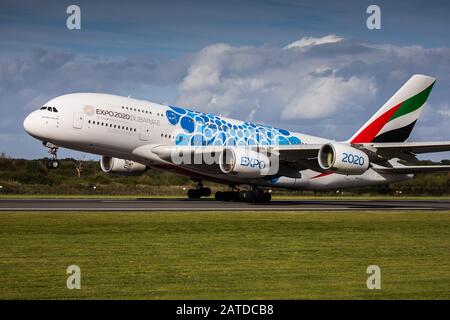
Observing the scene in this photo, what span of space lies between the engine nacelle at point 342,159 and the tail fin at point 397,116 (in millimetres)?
6128

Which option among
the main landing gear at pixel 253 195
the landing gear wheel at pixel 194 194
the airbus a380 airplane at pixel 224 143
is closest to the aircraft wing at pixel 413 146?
the airbus a380 airplane at pixel 224 143

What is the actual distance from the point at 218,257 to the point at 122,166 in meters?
29.5

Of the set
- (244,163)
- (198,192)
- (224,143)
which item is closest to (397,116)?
(224,143)

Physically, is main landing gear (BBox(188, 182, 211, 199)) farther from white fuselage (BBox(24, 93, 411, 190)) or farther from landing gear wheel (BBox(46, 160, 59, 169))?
landing gear wheel (BBox(46, 160, 59, 169))

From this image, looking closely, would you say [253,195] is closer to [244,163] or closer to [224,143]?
[224,143]

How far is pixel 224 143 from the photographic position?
4034cm

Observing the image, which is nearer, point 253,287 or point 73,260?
point 253,287

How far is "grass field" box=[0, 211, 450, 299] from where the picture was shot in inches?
465

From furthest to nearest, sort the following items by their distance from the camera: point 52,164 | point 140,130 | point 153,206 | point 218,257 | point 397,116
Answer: point 397,116
point 140,130
point 52,164
point 153,206
point 218,257

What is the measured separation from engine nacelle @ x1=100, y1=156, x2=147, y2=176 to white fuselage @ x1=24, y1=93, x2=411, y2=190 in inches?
179

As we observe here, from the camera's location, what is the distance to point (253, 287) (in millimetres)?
12055
